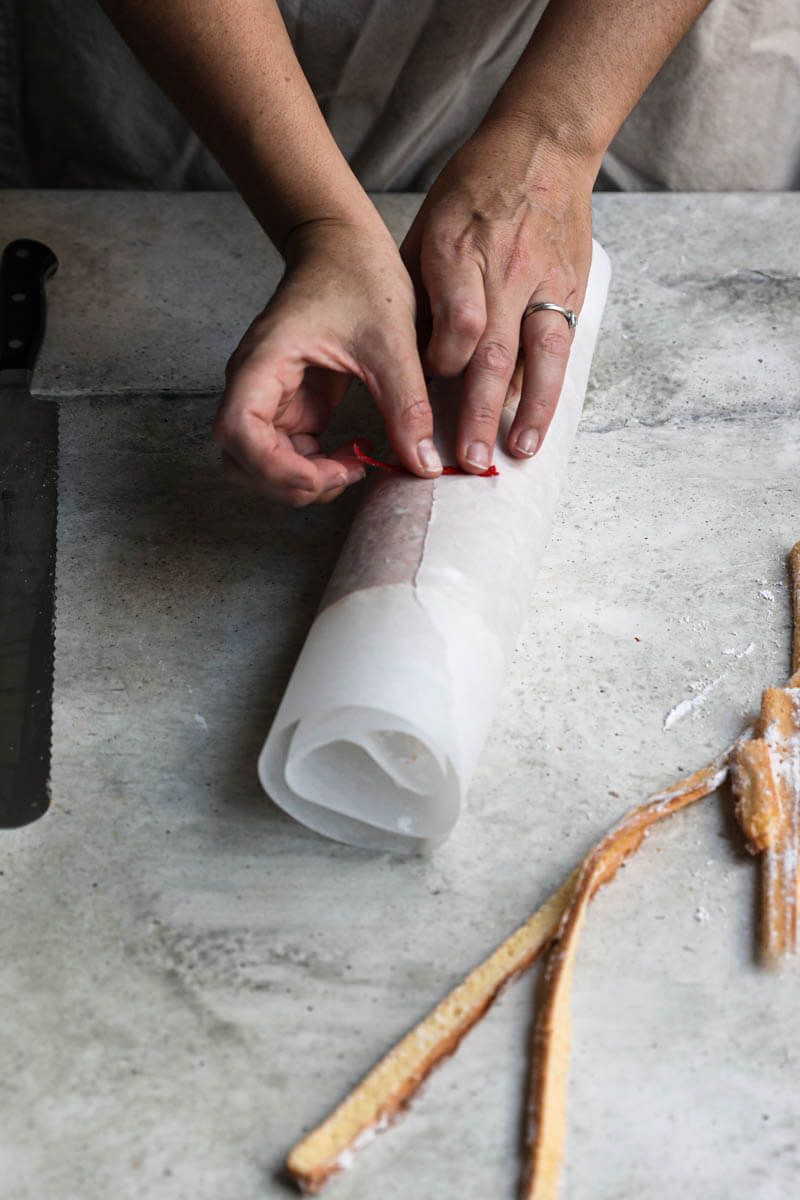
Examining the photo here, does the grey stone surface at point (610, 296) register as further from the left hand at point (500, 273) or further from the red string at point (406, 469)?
the red string at point (406, 469)

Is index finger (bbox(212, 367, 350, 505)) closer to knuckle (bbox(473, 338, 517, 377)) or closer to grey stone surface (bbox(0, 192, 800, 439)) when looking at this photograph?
knuckle (bbox(473, 338, 517, 377))

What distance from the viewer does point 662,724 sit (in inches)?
54.6

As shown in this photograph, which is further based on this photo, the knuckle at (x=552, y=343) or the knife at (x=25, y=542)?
the knuckle at (x=552, y=343)

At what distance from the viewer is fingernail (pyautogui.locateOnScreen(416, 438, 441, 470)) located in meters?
1.37

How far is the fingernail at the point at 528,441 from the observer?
1430 mm

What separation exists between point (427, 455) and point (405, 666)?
0.30 metres

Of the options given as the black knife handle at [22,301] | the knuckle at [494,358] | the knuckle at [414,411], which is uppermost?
the knuckle at [494,358]

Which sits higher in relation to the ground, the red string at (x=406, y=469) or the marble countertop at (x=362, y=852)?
the red string at (x=406, y=469)

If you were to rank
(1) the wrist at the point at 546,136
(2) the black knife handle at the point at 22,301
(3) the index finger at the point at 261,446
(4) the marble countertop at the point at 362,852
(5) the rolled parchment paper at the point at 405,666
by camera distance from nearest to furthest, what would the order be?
(4) the marble countertop at the point at 362,852
(5) the rolled parchment paper at the point at 405,666
(3) the index finger at the point at 261,446
(1) the wrist at the point at 546,136
(2) the black knife handle at the point at 22,301

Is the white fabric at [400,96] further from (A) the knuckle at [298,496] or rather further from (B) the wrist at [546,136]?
(A) the knuckle at [298,496]

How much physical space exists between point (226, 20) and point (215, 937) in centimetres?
112

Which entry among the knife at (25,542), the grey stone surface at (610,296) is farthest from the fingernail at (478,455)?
the knife at (25,542)

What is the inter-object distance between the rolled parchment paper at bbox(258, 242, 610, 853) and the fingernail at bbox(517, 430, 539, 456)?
1.7 inches

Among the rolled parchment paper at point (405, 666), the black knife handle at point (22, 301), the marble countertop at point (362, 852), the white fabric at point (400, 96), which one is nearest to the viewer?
the marble countertop at point (362, 852)
